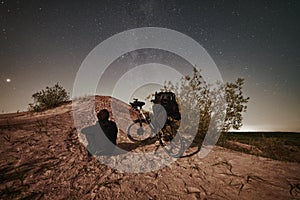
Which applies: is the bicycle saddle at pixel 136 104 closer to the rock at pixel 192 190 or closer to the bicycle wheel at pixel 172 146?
→ the bicycle wheel at pixel 172 146

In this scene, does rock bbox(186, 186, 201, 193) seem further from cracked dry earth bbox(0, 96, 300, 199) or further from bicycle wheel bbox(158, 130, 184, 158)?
bicycle wheel bbox(158, 130, 184, 158)

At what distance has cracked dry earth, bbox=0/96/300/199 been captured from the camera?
10.9 ft

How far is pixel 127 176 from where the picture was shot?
13.4 feet

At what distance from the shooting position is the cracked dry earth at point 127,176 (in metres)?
3.33

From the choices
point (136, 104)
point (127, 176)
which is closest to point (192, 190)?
point (127, 176)

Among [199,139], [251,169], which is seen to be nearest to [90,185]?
[251,169]

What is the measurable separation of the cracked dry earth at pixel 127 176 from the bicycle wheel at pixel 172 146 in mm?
397

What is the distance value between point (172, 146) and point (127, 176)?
2.28m

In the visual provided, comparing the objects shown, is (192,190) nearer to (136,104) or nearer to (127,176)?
(127,176)

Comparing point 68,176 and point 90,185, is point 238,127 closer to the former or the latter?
point 90,185

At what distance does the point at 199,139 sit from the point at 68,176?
531 cm

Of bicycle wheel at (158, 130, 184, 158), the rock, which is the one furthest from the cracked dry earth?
bicycle wheel at (158, 130, 184, 158)

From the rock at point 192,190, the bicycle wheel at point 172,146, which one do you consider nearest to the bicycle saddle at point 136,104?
the bicycle wheel at point 172,146

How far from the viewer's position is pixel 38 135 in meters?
6.18
